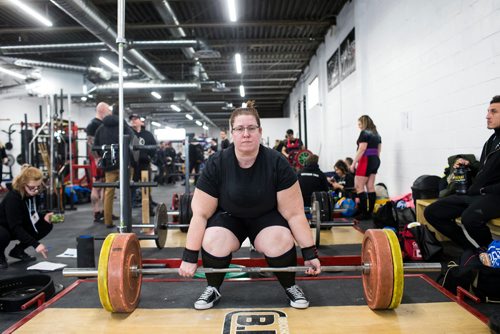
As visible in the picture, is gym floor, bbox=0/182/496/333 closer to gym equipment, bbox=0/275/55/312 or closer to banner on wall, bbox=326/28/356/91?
gym equipment, bbox=0/275/55/312

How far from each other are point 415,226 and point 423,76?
183 centimetres

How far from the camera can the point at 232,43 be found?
9195mm

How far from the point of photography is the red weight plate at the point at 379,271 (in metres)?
1.81

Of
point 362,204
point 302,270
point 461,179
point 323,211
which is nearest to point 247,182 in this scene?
point 302,270

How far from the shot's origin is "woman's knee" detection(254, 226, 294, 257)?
1984 millimetres

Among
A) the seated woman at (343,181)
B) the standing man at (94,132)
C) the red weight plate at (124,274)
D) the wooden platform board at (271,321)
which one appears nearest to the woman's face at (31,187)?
the standing man at (94,132)

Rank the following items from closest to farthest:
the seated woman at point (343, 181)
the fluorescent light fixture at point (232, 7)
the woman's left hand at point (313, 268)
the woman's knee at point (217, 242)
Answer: the woman's left hand at point (313, 268), the woman's knee at point (217, 242), the seated woman at point (343, 181), the fluorescent light fixture at point (232, 7)

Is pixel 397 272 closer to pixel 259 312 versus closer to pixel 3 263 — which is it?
pixel 259 312

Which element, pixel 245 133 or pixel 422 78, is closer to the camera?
pixel 245 133

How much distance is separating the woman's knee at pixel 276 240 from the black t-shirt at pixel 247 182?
4.3 inches

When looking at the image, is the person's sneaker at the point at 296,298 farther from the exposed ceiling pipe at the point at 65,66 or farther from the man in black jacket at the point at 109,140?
the exposed ceiling pipe at the point at 65,66

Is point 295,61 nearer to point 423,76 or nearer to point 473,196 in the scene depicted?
point 423,76

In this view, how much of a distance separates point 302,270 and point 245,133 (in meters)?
0.69

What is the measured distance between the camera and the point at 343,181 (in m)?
6.19
